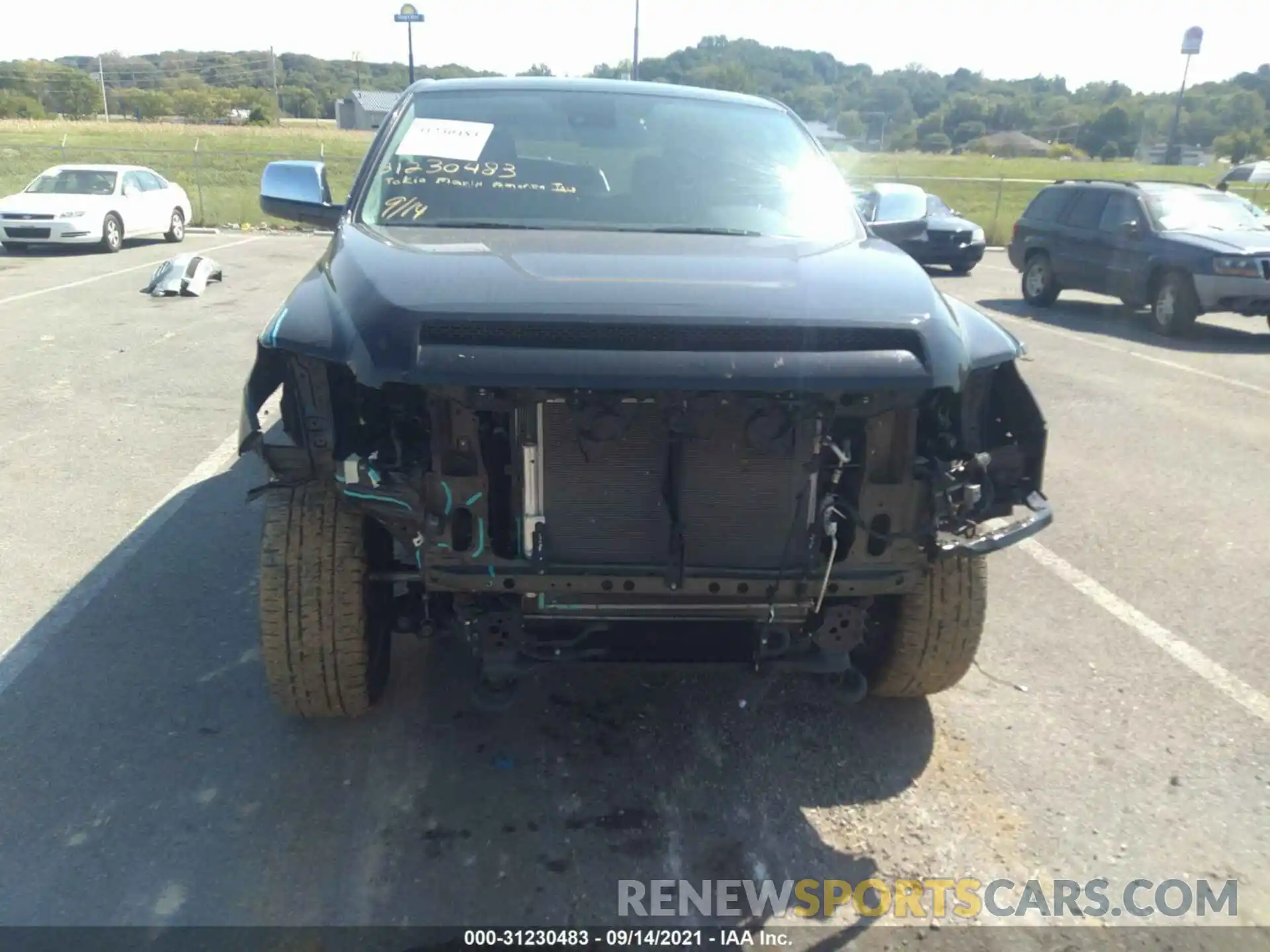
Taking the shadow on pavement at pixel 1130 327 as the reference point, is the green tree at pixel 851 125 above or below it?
above

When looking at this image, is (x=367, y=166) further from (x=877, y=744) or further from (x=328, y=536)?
(x=877, y=744)

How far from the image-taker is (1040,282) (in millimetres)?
14273

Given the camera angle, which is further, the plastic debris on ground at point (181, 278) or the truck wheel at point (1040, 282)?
the truck wheel at point (1040, 282)

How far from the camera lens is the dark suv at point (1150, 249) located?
1178 centimetres

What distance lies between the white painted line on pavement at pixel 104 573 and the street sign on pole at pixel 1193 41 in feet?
163

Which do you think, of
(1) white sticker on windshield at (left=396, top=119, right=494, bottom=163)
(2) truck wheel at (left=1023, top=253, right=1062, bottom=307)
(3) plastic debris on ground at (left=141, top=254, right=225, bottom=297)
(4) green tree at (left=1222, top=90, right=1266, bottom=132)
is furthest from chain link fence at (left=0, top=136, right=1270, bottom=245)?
(4) green tree at (left=1222, top=90, right=1266, bottom=132)

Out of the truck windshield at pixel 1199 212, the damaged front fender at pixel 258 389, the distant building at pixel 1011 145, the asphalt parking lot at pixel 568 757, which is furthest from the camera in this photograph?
the distant building at pixel 1011 145

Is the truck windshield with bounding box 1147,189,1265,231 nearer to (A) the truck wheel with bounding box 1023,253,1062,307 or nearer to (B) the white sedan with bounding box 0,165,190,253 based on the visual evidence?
(A) the truck wheel with bounding box 1023,253,1062,307

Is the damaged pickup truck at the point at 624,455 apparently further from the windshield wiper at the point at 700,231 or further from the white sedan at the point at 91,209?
the white sedan at the point at 91,209

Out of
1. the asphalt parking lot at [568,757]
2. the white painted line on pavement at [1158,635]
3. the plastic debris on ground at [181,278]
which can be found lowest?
the plastic debris on ground at [181,278]

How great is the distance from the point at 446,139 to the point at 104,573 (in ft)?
7.95

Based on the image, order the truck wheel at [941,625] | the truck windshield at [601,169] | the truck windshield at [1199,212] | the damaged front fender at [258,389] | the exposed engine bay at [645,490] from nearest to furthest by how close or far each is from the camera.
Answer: the exposed engine bay at [645,490]
the damaged front fender at [258,389]
the truck wheel at [941,625]
the truck windshield at [601,169]
the truck windshield at [1199,212]

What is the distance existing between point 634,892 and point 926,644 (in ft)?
4.07

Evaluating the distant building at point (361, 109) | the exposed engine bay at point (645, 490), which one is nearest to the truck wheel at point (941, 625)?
the exposed engine bay at point (645, 490)
